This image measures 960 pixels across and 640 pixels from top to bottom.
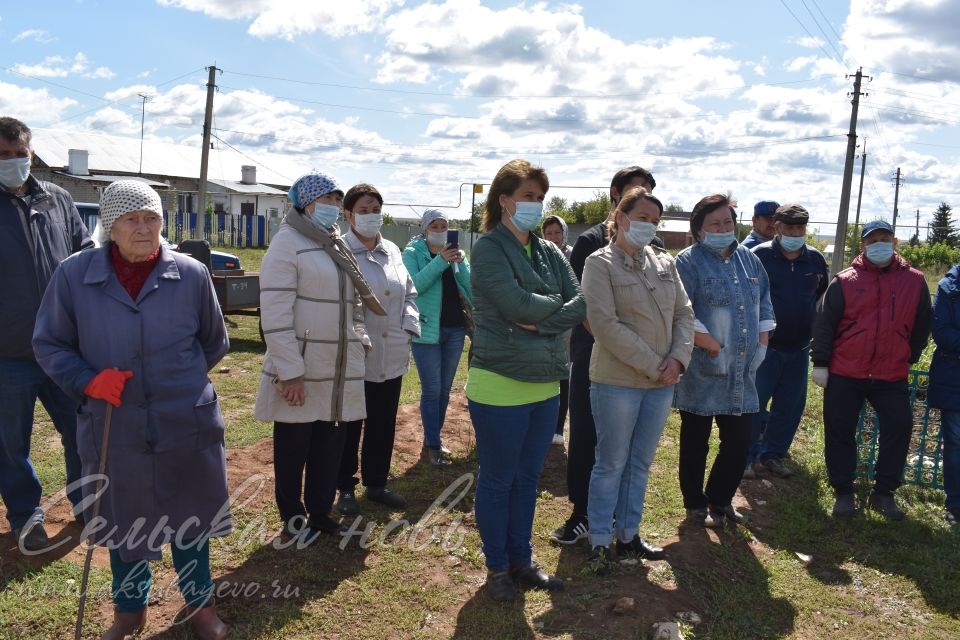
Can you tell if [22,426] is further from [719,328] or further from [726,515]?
[726,515]

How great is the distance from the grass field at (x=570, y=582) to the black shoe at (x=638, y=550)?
0.23ft

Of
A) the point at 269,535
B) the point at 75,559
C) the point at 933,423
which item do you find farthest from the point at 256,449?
the point at 933,423

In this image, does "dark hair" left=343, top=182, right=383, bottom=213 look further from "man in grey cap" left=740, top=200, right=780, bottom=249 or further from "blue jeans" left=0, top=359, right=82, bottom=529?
"man in grey cap" left=740, top=200, right=780, bottom=249

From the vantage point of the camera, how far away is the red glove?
2922 mm

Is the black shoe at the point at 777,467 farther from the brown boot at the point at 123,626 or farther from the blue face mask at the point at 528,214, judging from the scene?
the brown boot at the point at 123,626

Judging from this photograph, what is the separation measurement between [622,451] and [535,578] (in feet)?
2.62

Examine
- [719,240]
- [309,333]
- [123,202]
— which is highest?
[719,240]

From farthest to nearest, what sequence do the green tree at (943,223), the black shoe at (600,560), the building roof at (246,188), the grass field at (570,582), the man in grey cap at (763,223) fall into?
1. the green tree at (943,223)
2. the building roof at (246,188)
3. the man in grey cap at (763,223)
4. the black shoe at (600,560)
5. the grass field at (570,582)

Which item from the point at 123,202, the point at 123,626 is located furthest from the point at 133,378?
the point at 123,626

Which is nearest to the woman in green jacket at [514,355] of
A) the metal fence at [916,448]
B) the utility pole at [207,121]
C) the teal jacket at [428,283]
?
the teal jacket at [428,283]

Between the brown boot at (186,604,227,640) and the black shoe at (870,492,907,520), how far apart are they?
4.25 metres

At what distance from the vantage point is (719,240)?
447cm

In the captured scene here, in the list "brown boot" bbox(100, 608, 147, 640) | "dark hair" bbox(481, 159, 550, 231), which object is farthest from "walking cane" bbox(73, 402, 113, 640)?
"dark hair" bbox(481, 159, 550, 231)

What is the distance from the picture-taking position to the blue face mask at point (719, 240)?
4461mm
